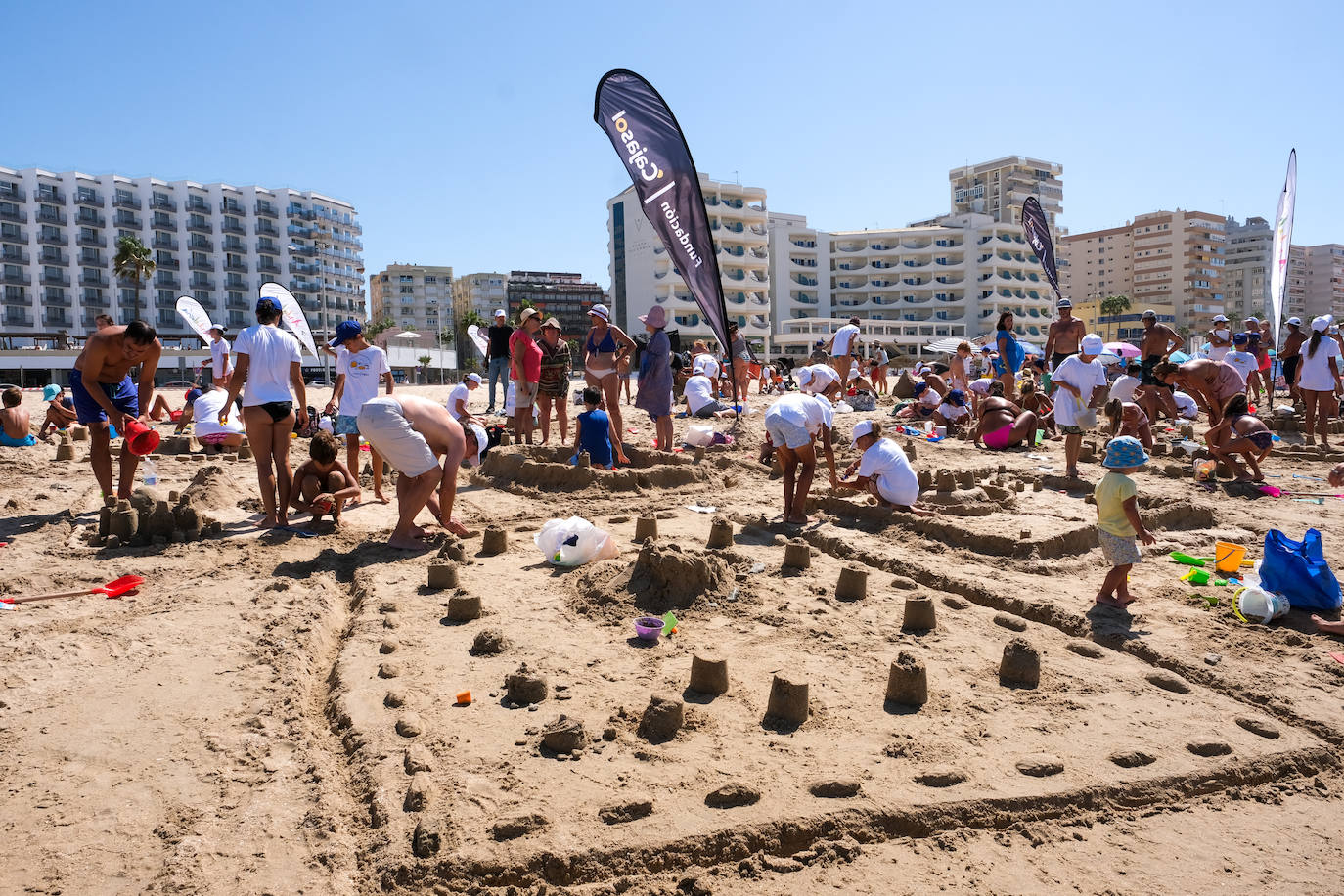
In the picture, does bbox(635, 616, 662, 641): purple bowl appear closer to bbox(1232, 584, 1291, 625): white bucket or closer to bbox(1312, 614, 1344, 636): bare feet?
bbox(1232, 584, 1291, 625): white bucket

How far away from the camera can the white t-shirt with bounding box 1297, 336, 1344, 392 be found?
404 inches

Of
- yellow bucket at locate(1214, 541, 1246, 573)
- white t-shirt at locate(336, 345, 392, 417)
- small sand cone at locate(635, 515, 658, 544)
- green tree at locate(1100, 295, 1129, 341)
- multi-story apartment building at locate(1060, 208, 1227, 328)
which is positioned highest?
multi-story apartment building at locate(1060, 208, 1227, 328)

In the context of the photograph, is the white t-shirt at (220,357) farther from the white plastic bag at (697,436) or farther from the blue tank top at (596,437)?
the white plastic bag at (697,436)

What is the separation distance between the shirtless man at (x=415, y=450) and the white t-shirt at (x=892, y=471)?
3.13 metres

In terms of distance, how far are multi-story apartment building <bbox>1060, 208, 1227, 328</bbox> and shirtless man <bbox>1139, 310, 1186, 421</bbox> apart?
10618 centimetres

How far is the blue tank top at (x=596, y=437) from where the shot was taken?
28.1 ft

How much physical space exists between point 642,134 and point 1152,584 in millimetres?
7472

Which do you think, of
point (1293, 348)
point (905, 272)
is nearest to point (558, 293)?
point (905, 272)

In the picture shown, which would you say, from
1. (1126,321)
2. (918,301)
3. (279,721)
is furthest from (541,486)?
(1126,321)

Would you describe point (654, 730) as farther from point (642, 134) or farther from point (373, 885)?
point (642, 134)

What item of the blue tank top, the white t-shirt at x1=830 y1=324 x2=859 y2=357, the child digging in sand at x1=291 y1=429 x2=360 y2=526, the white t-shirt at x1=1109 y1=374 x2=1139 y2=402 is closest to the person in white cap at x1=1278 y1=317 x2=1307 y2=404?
the white t-shirt at x1=1109 y1=374 x2=1139 y2=402

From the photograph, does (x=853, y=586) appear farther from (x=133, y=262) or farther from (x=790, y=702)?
(x=133, y=262)

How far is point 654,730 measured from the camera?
3.24 metres

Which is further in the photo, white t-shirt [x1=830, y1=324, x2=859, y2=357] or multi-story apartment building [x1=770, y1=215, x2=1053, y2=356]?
multi-story apartment building [x1=770, y1=215, x2=1053, y2=356]
